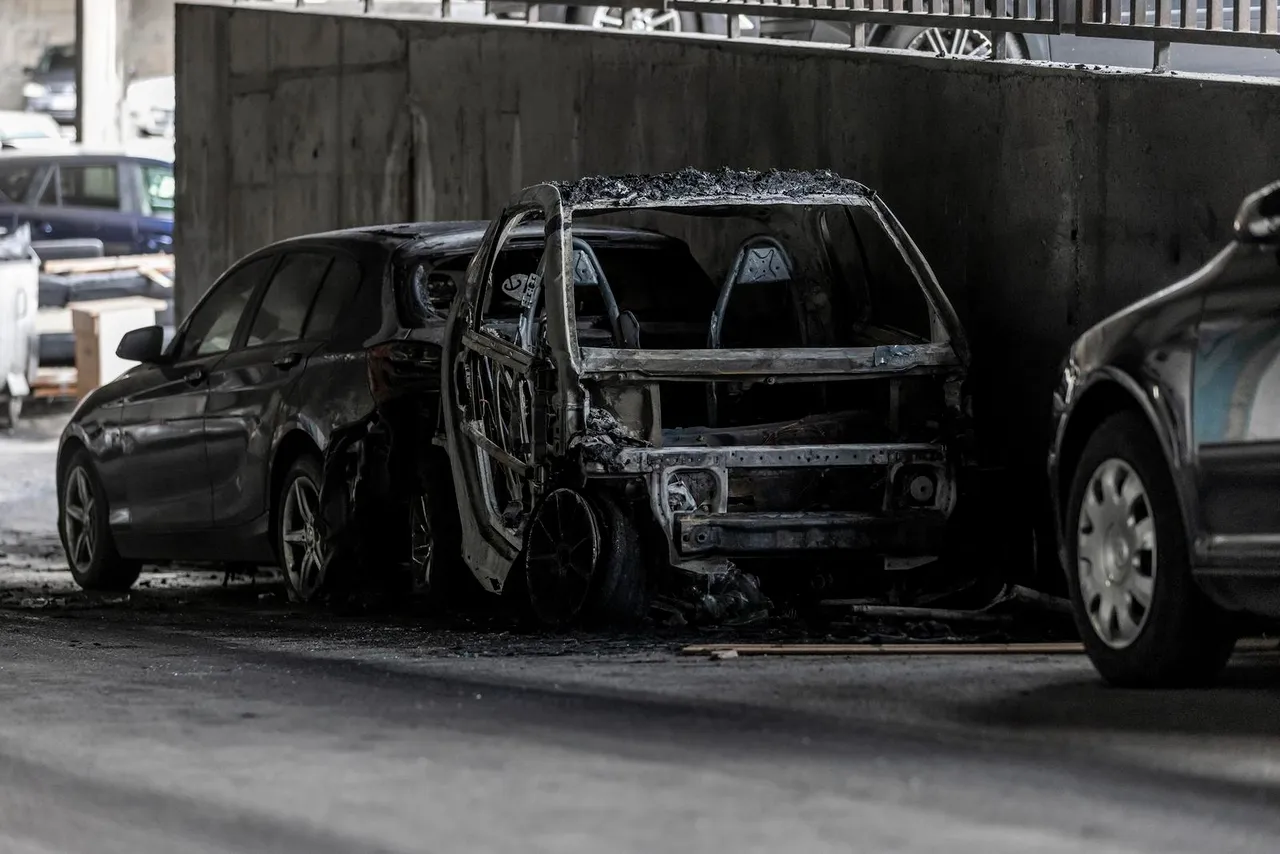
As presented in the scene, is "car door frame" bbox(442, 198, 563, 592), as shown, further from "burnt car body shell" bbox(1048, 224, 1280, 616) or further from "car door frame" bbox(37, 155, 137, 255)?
"car door frame" bbox(37, 155, 137, 255)

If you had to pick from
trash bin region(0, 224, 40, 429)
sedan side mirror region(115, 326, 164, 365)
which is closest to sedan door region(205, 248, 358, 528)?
sedan side mirror region(115, 326, 164, 365)

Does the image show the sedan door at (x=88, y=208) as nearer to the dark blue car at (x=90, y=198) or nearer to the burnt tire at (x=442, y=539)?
the dark blue car at (x=90, y=198)

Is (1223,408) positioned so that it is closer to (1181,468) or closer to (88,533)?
(1181,468)

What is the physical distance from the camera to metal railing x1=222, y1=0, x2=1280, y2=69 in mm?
11164

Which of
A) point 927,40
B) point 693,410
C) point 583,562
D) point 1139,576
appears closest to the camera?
point 1139,576

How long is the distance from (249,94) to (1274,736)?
14.1m

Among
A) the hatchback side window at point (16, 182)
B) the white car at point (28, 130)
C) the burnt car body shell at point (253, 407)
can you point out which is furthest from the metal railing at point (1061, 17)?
the white car at point (28, 130)

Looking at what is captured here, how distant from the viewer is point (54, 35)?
57.7 metres

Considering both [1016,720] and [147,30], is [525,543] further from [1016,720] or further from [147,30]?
[147,30]

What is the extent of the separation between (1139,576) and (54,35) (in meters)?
52.7

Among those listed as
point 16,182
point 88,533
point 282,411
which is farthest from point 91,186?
point 282,411

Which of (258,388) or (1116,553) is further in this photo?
(258,388)

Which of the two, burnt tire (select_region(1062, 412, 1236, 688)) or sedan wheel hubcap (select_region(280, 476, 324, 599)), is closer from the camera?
burnt tire (select_region(1062, 412, 1236, 688))

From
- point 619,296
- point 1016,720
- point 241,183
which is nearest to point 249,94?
point 241,183
